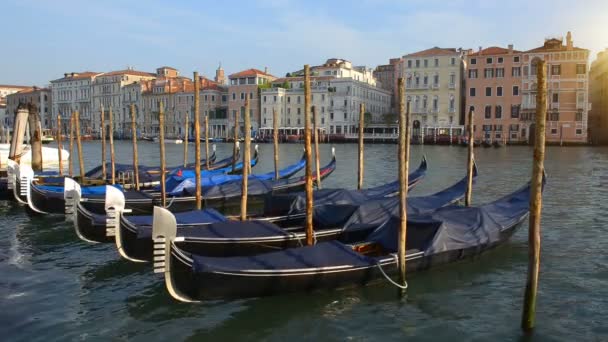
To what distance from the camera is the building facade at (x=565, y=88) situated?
36594mm

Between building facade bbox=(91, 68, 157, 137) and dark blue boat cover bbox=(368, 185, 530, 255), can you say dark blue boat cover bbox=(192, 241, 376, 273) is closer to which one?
dark blue boat cover bbox=(368, 185, 530, 255)

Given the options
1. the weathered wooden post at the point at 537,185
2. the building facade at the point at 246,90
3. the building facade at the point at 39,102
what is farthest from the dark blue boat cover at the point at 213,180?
the building facade at the point at 39,102

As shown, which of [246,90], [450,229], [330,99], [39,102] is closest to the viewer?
[450,229]

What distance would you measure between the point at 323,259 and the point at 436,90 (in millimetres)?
39835

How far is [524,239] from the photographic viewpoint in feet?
27.9

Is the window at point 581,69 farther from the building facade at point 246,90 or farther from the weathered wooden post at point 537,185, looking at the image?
the weathered wooden post at point 537,185

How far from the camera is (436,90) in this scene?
43406 mm

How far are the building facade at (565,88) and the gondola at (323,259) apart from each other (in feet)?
110

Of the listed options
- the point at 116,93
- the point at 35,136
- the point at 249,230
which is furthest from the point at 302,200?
the point at 116,93

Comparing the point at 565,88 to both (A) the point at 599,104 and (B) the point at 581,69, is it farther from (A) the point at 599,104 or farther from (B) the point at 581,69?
(A) the point at 599,104

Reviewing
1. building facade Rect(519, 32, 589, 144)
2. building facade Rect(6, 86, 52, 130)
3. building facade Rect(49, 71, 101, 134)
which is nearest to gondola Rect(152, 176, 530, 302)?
building facade Rect(519, 32, 589, 144)

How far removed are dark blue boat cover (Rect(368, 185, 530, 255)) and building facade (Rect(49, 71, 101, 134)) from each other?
60.3 meters

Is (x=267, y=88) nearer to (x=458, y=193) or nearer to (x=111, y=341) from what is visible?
(x=458, y=193)

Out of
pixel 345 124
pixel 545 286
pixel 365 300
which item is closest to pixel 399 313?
pixel 365 300
